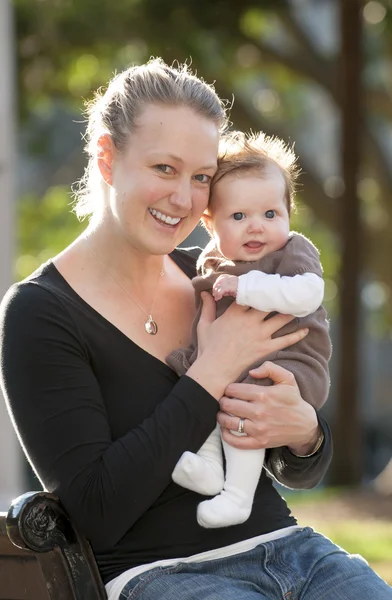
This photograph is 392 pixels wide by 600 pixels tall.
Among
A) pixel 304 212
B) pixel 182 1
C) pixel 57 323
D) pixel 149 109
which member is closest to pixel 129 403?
pixel 57 323

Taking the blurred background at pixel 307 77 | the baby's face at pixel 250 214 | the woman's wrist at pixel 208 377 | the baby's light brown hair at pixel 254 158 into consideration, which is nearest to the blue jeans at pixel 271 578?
the woman's wrist at pixel 208 377

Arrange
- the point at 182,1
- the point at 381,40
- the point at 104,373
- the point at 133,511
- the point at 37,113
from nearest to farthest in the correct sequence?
1. the point at 133,511
2. the point at 104,373
3. the point at 182,1
4. the point at 381,40
5. the point at 37,113

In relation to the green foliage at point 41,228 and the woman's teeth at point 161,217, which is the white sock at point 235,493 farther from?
the green foliage at point 41,228

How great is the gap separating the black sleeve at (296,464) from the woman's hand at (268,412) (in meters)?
0.11

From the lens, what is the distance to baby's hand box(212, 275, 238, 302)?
108 inches

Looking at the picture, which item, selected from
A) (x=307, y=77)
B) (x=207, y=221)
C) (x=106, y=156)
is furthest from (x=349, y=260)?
(x=106, y=156)

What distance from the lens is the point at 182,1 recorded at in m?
11.0

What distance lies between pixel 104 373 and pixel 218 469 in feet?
1.19

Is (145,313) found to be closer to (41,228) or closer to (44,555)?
(44,555)

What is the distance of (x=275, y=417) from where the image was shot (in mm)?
2660

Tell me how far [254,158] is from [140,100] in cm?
35

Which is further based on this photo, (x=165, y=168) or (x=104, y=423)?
(x=165, y=168)

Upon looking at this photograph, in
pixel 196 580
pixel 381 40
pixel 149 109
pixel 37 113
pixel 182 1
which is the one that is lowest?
pixel 196 580

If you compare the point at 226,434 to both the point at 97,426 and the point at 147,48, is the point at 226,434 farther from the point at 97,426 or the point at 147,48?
the point at 147,48
